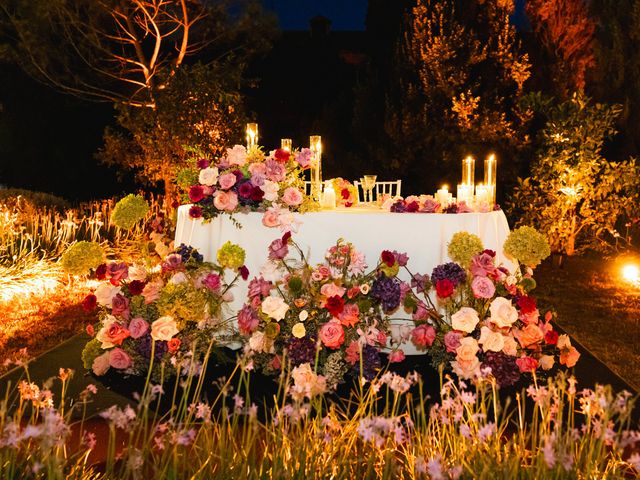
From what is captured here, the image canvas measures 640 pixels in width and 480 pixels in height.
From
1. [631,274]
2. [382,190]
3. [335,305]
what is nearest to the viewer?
[335,305]

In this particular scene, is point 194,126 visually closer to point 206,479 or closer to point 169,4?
point 169,4

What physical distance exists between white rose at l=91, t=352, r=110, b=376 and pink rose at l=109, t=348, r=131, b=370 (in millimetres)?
48

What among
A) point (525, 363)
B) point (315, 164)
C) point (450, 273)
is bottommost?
point (525, 363)

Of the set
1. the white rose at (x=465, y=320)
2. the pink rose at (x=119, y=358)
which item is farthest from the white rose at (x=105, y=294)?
the white rose at (x=465, y=320)

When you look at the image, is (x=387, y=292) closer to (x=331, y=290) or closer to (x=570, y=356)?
(x=331, y=290)

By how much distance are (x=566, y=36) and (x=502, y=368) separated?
6674mm

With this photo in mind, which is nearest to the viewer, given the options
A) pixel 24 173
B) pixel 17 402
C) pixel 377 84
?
pixel 17 402

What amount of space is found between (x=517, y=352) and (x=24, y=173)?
1251cm

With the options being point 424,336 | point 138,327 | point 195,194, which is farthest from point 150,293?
point 424,336

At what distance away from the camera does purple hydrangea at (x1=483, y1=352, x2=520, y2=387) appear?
411 centimetres

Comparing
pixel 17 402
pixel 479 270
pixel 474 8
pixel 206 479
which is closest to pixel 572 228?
pixel 474 8

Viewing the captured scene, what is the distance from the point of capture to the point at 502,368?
412 cm

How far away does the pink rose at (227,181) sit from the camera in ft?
15.2

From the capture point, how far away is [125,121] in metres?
11.0
